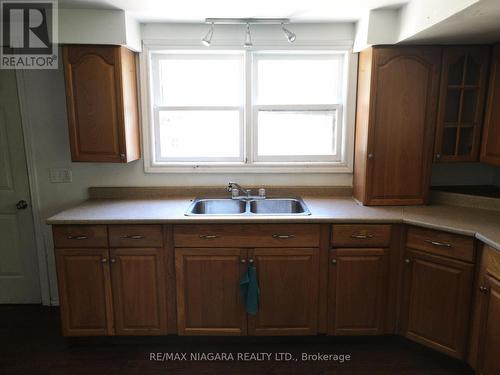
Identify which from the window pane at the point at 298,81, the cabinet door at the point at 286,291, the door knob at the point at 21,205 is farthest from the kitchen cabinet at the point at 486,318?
the door knob at the point at 21,205

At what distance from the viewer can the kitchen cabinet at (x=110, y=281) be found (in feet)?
6.90

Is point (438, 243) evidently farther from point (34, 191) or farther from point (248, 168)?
point (34, 191)

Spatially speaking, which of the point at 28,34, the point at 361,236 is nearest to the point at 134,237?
the point at 361,236

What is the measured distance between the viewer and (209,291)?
217 centimetres

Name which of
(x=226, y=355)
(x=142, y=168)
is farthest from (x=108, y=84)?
(x=226, y=355)

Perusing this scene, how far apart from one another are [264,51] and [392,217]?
1.50 metres

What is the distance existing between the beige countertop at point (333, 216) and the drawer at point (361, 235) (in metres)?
0.04

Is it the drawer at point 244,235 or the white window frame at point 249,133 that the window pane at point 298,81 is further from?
the drawer at point 244,235

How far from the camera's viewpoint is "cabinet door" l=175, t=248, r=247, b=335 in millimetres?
2129

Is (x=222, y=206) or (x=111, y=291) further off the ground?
(x=222, y=206)

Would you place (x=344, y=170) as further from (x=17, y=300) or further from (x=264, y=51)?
(x=17, y=300)

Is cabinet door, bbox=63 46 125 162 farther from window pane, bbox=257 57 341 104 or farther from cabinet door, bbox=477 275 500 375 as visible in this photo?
cabinet door, bbox=477 275 500 375

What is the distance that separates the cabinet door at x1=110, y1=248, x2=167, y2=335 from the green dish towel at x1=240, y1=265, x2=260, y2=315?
52cm

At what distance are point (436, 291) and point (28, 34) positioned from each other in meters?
3.11
